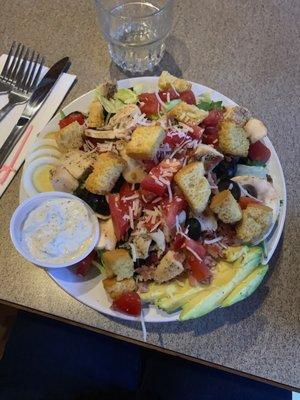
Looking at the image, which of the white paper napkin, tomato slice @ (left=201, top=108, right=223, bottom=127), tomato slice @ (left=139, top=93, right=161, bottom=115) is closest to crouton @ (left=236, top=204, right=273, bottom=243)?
tomato slice @ (left=201, top=108, right=223, bottom=127)

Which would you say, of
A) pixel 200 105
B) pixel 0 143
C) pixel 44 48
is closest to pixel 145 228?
pixel 200 105

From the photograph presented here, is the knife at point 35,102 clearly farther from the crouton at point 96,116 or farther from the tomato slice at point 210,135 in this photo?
the tomato slice at point 210,135

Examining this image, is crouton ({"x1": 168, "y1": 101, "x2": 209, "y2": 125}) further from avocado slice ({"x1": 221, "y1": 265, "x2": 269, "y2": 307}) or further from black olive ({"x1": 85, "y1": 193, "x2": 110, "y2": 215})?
avocado slice ({"x1": 221, "y1": 265, "x2": 269, "y2": 307})

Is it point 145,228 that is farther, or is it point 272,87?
point 272,87

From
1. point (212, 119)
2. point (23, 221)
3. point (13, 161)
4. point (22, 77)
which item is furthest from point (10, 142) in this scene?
point (212, 119)

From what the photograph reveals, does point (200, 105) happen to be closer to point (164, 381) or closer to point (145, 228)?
Result: point (145, 228)

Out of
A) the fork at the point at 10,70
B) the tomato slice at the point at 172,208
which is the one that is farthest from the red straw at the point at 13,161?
the tomato slice at the point at 172,208
